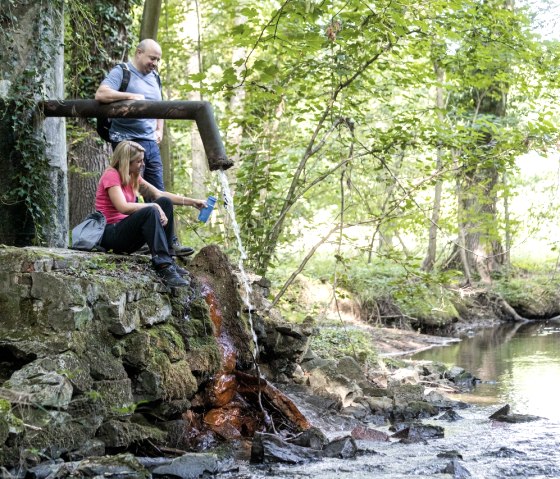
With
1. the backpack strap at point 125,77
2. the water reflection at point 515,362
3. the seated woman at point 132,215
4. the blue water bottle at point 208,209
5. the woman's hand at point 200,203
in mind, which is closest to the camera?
the seated woman at point 132,215

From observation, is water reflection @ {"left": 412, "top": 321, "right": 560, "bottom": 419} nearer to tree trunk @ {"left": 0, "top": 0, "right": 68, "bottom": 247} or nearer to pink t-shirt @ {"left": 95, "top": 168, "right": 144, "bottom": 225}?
pink t-shirt @ {"left": 95, "top": 168, "right": 144, "bottom": 225}

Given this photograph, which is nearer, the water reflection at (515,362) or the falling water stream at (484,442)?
the falling water stream at (484,442)

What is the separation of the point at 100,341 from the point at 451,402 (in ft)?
16.4

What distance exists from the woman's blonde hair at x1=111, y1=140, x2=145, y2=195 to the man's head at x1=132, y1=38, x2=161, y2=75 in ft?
3.38

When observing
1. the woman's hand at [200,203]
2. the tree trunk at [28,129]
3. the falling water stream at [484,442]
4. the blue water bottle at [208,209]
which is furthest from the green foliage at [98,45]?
the blue water bottle at [208,209]

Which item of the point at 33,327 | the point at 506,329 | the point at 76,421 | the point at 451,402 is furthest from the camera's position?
the point at 506,329

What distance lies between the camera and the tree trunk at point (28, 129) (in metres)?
7.15

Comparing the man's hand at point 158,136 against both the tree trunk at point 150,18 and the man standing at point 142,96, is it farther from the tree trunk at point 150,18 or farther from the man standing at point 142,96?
the tree trunk at point 150,18

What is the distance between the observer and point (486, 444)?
6719 mm

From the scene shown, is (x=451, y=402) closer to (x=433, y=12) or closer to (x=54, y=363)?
(x=433, y=12)

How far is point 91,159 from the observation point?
9805mm

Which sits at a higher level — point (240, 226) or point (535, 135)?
point (535, 135)

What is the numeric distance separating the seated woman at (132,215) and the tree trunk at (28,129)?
33.9 inches

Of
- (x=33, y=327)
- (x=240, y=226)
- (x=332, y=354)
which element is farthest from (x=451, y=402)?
(x=33, y=327)
